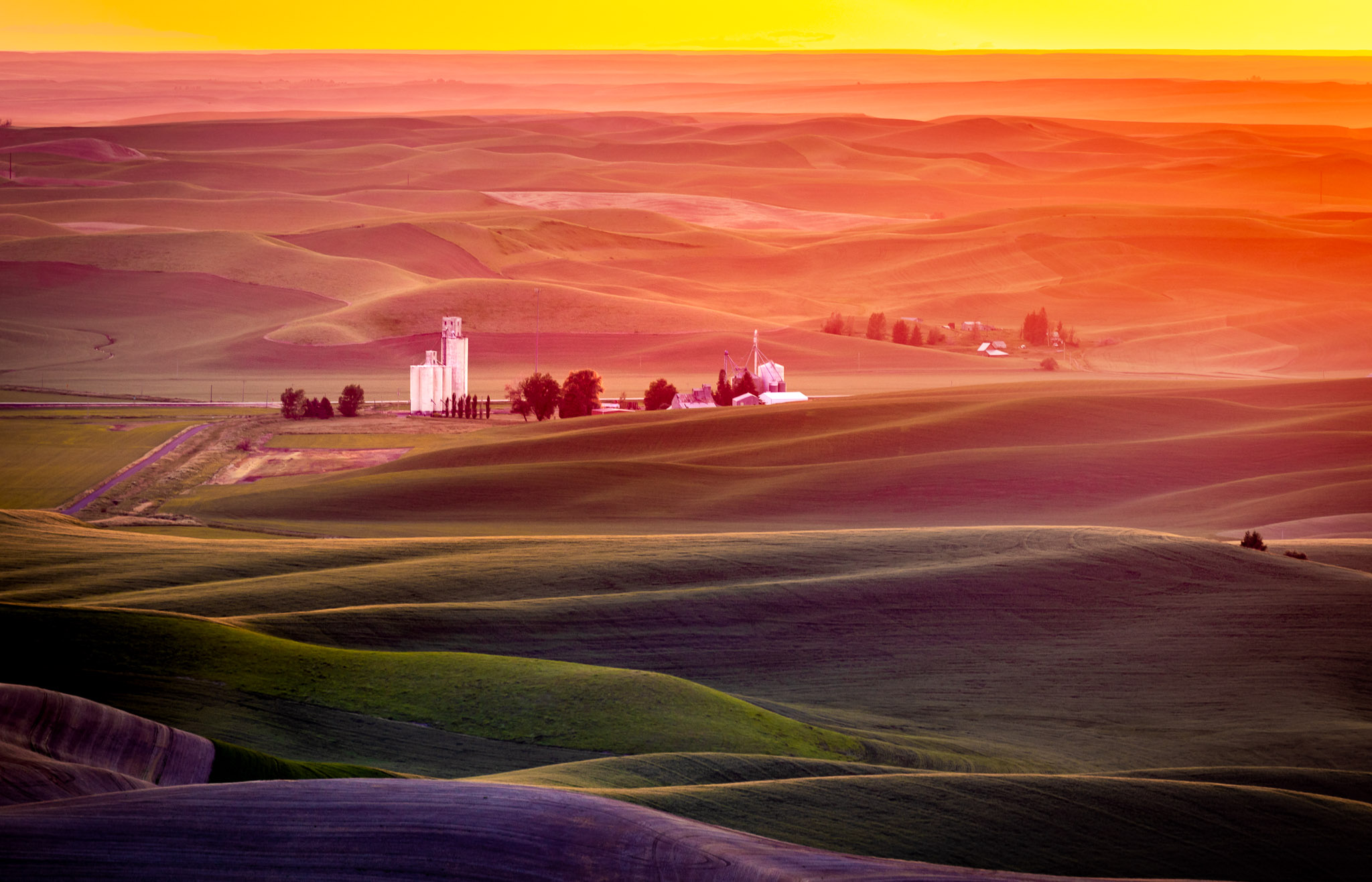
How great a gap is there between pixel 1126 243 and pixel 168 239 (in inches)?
5687

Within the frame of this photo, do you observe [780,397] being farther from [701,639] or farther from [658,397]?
[701,639]

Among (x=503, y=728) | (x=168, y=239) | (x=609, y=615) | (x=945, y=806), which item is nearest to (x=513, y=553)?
(x=609, y=615)

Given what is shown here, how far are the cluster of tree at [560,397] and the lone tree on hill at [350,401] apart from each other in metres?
11.4

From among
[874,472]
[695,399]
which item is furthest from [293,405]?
[874,472]

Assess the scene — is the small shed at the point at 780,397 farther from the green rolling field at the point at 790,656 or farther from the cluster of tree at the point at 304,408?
the green rolling field at the point at 790,656

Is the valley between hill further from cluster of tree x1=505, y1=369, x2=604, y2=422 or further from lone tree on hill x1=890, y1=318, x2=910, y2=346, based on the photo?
lone tree on hill x1=890, y1=318, x2=910, y2=346

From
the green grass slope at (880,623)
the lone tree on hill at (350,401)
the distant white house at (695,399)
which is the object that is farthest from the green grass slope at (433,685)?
the lone tree on hill at (350,401)

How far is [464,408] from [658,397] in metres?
13.9

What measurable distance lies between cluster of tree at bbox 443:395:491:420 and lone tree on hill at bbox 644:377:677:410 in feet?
37.6

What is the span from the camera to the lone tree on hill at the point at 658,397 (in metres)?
→ 88.6

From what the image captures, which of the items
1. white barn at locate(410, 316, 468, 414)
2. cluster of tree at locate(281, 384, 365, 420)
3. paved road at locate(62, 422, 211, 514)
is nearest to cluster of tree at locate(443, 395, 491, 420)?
white barn at locate(410, 316, 468, 414)

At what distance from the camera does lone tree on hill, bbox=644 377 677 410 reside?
88.6 m

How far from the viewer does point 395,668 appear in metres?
20.8

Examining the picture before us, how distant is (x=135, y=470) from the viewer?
62062 millimetres
